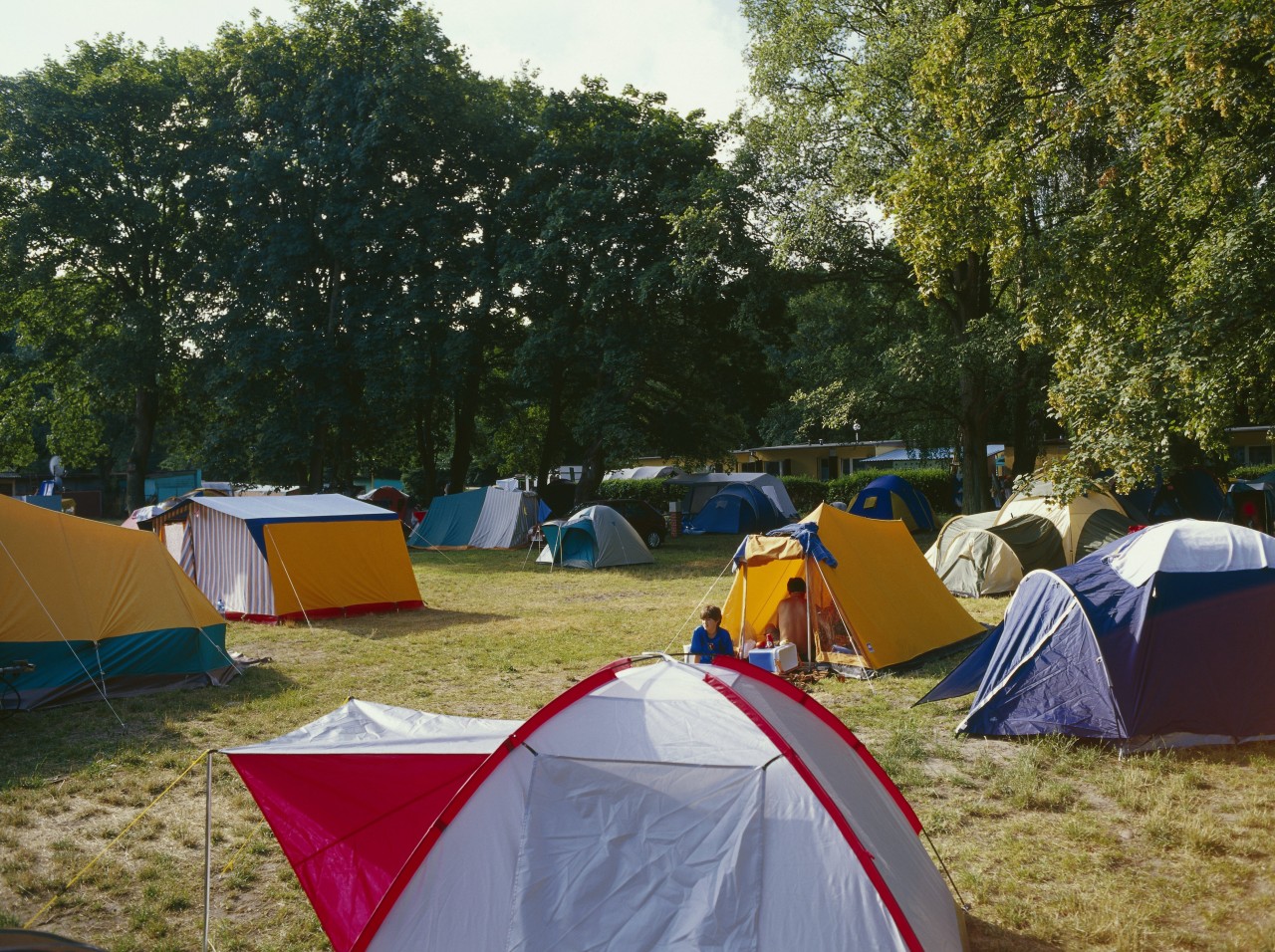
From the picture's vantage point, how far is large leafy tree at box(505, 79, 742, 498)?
25250mm

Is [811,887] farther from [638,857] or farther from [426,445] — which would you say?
[426,445]

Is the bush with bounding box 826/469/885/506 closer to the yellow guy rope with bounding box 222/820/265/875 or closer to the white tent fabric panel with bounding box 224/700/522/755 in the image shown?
the yellow guy rope with bounding box 222/820/265/875

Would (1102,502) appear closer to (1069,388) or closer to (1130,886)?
(1069,388)

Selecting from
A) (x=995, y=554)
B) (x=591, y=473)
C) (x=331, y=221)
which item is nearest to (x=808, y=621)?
(x=995, y=554)

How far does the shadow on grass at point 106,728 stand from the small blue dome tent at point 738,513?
20681 millimetres

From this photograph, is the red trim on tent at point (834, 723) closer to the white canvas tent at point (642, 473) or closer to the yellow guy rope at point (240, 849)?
the yellow guy rope at point (240, 849)

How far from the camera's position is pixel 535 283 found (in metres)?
26.5

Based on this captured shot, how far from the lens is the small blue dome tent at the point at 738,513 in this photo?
98.3 ft

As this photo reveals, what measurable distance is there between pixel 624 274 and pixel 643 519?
6.42 metres

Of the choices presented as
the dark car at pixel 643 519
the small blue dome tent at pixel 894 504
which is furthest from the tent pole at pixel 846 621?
the dark car at pixel 643 519

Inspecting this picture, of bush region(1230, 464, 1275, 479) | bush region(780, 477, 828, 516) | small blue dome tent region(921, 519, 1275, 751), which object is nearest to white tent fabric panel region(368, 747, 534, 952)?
small blue dome tent region(921, 519, 1275, 751)

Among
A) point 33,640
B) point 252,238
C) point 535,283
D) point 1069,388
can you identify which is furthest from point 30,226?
point 1069,388

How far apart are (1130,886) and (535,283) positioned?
23.2 metres

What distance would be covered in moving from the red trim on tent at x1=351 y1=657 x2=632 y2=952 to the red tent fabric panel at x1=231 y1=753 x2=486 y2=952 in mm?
232
